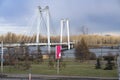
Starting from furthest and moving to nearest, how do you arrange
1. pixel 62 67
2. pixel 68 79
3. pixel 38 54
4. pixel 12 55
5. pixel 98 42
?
pixel 98 42
pixel 38 54
pixel 12 55
pixel 62 67
pixel 68 79

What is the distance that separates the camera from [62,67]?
42312 millimetres

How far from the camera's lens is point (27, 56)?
176ft

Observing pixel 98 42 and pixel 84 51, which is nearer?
pixel 84 51

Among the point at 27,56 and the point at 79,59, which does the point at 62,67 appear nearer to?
the point at 27,56

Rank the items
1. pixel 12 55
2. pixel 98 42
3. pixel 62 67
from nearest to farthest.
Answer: pixel 62 67 < pixel 12 55 < pixel 98 42

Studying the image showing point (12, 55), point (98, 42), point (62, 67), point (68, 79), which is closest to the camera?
point (68, 79)

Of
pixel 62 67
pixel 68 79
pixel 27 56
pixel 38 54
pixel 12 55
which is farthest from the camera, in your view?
pixel 38 54

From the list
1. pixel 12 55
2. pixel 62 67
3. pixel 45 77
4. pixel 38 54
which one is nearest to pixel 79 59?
pixel 38 54

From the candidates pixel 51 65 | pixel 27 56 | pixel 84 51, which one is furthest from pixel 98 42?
pixel 51 65

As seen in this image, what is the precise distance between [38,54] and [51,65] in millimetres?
15376

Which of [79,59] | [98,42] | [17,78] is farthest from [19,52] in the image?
[98,42]

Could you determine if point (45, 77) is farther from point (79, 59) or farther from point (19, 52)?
point (79, 59)

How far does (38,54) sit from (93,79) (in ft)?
94.3

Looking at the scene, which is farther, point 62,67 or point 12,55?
point 12,55
